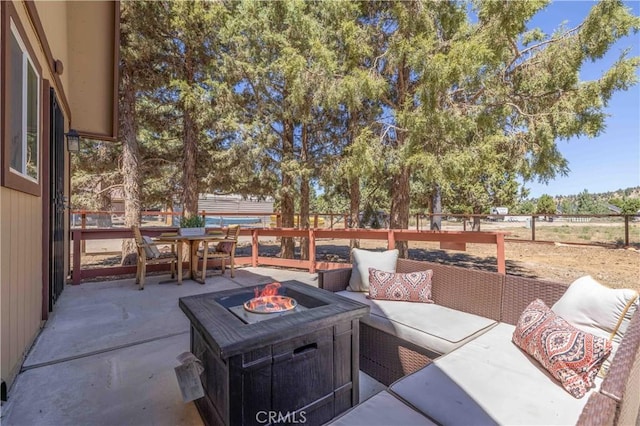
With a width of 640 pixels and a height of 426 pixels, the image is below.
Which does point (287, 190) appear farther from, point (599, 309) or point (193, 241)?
point (599, 309)

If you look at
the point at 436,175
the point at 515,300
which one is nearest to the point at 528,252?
the point at 436,175

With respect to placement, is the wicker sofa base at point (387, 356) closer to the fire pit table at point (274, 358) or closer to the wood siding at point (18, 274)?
the fire pit table at point (274, 358)

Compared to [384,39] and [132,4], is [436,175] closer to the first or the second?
[384,39]

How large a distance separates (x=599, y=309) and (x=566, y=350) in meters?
0.38

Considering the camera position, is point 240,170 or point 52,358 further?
point 240,170

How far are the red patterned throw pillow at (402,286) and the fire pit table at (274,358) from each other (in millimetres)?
823

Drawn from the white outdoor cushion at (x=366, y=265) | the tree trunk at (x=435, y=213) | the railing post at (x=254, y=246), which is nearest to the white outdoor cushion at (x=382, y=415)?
the white outdoor cushion at (x=366, y=265)

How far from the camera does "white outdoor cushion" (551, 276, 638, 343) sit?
5.43ft

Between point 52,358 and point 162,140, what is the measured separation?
6338 mm

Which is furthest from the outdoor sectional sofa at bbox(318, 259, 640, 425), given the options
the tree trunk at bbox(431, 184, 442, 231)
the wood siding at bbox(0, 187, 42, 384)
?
the tree trunk at bbox(431, 184, 442, 231)

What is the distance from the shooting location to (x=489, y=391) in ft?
4.72

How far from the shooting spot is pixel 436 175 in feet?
16.4

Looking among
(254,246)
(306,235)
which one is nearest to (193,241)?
(254,246)

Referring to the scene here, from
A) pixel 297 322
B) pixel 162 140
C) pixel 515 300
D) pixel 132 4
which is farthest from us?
pixel 162 140
